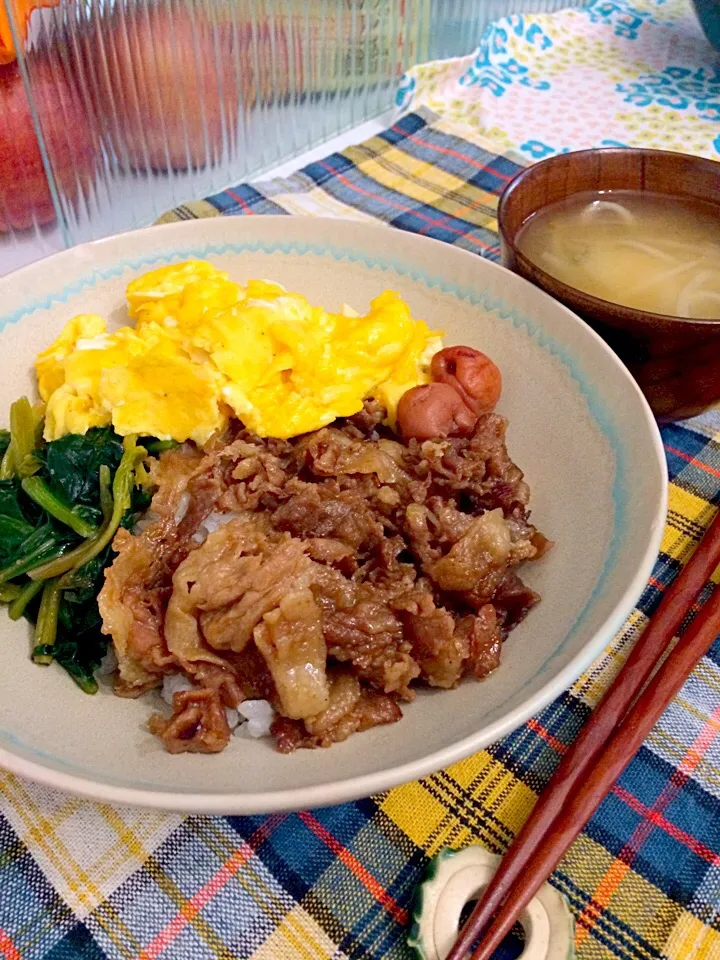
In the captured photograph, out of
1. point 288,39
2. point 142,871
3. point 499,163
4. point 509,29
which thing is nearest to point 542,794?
point 142,871

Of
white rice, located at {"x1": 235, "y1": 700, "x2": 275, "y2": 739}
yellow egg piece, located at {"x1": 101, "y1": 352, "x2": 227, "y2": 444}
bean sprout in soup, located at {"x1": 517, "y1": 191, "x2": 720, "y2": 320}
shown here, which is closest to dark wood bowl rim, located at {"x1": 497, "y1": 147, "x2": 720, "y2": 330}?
bean sprout in soup, located at {"x1": 517, "y1": 191, "x2": 720, "y2": 320}

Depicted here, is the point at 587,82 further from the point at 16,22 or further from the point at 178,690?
the point at 178,690

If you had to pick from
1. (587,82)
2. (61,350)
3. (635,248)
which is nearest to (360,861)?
(61,350)

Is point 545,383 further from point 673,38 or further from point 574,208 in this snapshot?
point 673,38

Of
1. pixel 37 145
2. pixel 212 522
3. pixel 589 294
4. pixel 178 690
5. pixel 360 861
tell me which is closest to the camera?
pixel 360 861

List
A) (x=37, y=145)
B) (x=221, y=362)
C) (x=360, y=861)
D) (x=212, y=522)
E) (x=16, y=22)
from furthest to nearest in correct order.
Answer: (x=37, y=145) < (x=16, y=22) < (x=221, y=362) < (x=212, y=522) < (x=360, y=861)

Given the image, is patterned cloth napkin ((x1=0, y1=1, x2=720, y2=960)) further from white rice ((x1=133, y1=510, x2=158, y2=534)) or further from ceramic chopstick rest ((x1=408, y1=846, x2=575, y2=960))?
white rice ((x1=133, y1=510, x2=158, y2=534))

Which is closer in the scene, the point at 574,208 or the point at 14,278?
the point at 14,278
